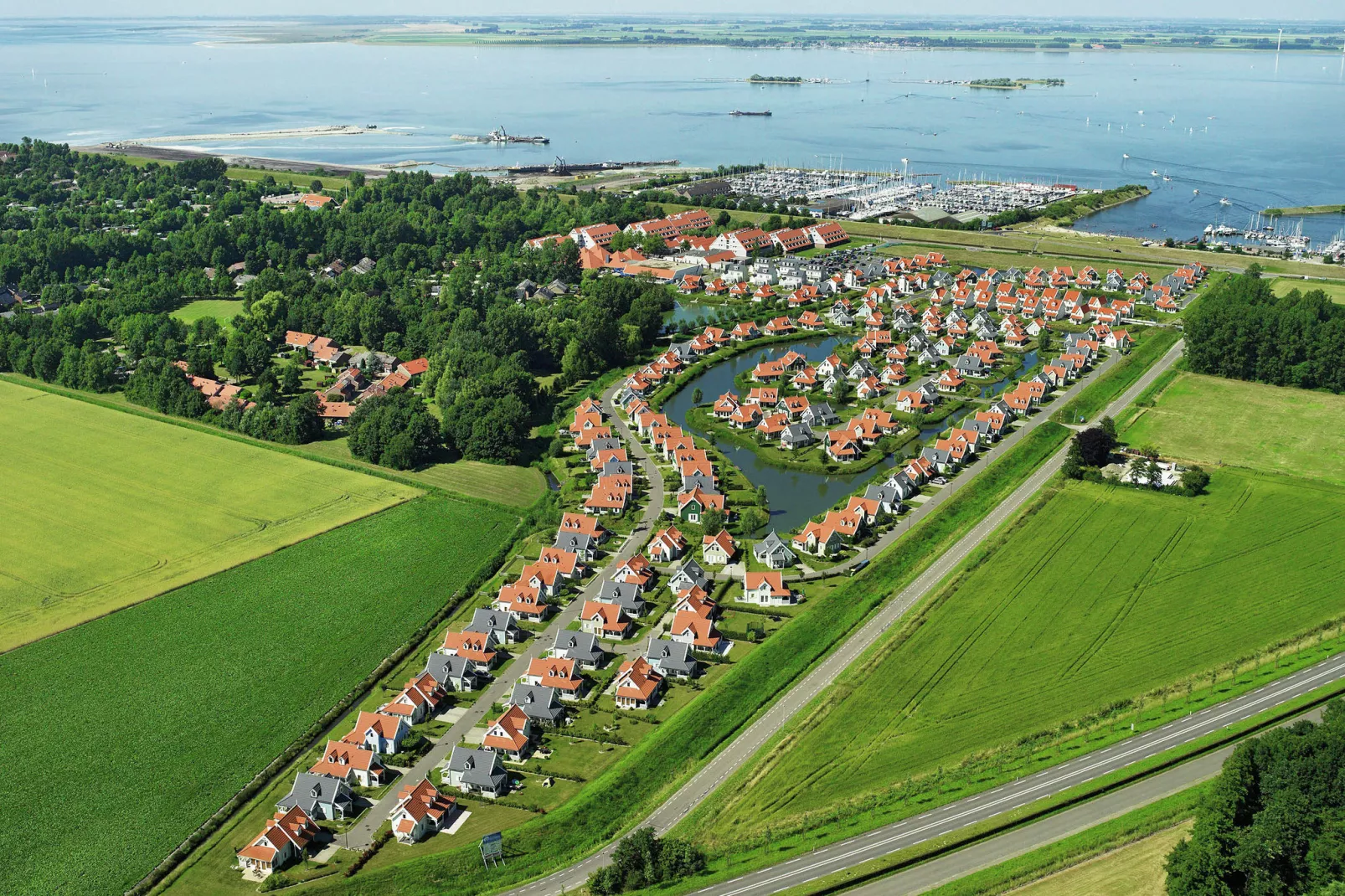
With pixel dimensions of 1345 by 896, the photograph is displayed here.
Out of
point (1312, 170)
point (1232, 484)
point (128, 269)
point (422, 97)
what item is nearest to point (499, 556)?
point (1232, 484)

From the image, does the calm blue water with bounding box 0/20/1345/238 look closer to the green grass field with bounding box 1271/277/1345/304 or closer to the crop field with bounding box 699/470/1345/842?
the green grass field with bounding box 1271/277/1345/304

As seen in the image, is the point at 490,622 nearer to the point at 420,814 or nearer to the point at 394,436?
the point at 420,814

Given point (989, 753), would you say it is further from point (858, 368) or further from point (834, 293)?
point (834, 293)

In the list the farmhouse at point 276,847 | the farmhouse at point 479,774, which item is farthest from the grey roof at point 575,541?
the farmhouse at point 276,847

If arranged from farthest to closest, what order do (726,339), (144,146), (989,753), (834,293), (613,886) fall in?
(144,146) → (834,293) → (726,339) → (989,753) → (613,886)

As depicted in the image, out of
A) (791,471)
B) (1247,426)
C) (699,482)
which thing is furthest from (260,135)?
(1247,426)

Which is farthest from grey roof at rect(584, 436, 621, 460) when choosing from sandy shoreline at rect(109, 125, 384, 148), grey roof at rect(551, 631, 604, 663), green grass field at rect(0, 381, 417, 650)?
sandy shoreline at rect(109, 125, 384, 148)
